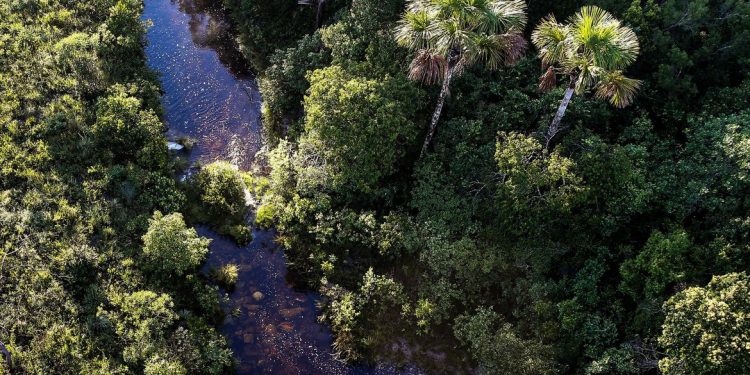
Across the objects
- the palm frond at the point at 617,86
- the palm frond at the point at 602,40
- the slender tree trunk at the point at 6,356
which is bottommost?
the slender tree trunk at the point at 6,356

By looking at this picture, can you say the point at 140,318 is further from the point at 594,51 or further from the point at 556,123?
the point at 594,51

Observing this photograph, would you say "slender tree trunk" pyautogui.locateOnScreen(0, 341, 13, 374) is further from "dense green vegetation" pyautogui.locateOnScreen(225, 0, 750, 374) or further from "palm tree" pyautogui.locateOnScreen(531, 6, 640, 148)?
"palm tree" pyautogui.locateOnScreen(531, 6, 640, 148)

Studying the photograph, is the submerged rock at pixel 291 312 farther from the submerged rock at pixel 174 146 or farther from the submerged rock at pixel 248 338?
the submerged rock at pixel 174 146

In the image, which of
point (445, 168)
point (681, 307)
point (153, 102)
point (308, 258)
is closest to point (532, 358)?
point (681, 307)

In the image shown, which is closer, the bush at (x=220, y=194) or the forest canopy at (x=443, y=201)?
the forest canopy at (x=443, y=201)

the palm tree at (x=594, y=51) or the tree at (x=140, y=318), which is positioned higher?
the palm tree at (x=594, y=51)

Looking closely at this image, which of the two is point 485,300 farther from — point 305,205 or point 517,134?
point 305,205

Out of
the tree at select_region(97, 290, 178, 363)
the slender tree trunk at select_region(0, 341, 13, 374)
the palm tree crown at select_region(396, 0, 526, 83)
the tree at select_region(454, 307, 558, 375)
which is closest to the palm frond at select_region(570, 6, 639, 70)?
the palm tree crown at select_region(396, 0, 526, 83)

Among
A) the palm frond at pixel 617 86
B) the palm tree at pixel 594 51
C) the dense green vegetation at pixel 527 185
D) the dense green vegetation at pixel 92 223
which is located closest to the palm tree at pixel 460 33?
the dense green vegetation at pixel 527 185
